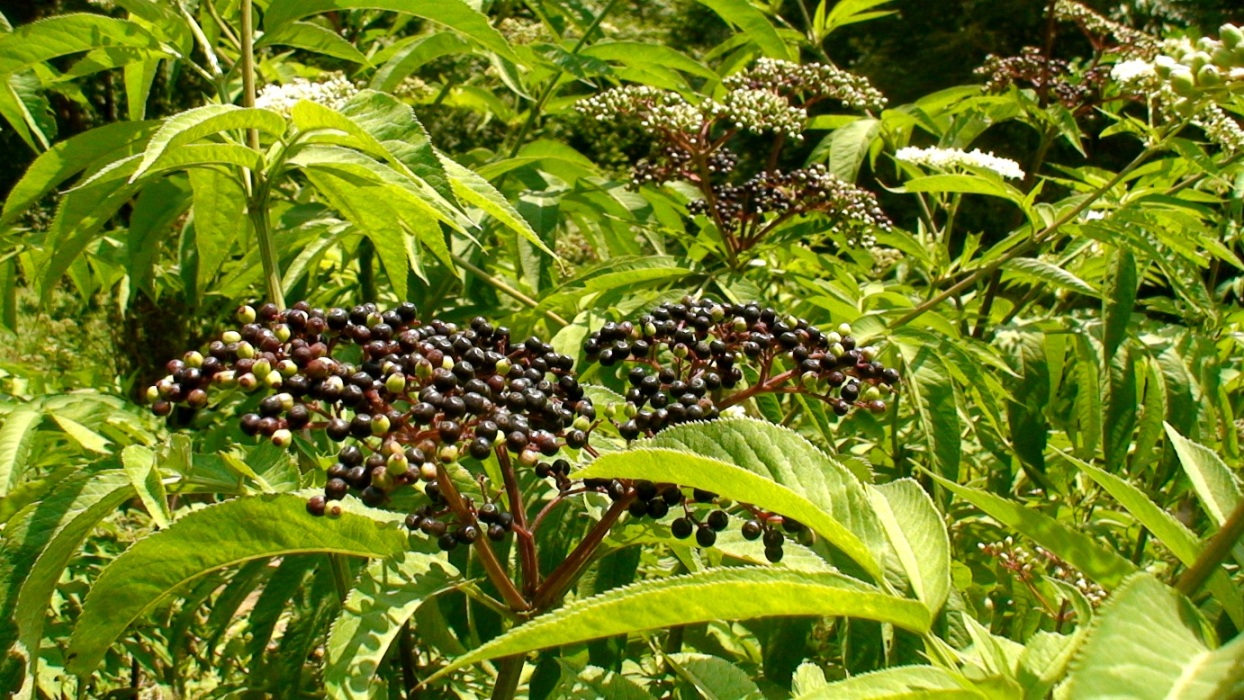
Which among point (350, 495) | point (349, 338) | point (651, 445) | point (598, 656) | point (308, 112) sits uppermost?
point (308, 112)

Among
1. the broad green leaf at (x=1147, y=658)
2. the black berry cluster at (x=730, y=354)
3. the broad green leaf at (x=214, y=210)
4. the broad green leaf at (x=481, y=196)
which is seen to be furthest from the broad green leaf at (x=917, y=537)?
the broad green leaf at (x=214, y=210)

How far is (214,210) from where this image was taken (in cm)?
169

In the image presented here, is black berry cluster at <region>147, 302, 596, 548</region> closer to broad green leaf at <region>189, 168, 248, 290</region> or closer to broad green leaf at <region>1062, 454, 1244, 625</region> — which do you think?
broad green leaf at <region>189, 168, 248, 290</region>

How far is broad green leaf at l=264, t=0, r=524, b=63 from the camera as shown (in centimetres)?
166

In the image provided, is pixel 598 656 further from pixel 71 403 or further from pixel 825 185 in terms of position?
pixel 825 185

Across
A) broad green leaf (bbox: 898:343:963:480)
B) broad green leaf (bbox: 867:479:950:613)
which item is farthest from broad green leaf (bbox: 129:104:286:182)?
broad green leaf (bbox: 898:343:963:480)

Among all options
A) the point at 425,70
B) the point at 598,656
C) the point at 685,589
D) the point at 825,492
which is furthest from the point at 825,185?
the point at 425,70

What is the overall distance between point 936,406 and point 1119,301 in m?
0.60

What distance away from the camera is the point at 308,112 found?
1.36m

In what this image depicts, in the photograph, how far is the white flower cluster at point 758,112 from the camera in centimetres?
294

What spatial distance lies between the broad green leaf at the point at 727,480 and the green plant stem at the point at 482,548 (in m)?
0.41

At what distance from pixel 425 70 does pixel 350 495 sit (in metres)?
8.74

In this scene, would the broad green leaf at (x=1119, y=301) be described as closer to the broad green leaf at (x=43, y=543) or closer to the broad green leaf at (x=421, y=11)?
the broad green leaf at (x=421, y=11)

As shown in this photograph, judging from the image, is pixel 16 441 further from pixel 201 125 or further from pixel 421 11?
pixel 421 11
